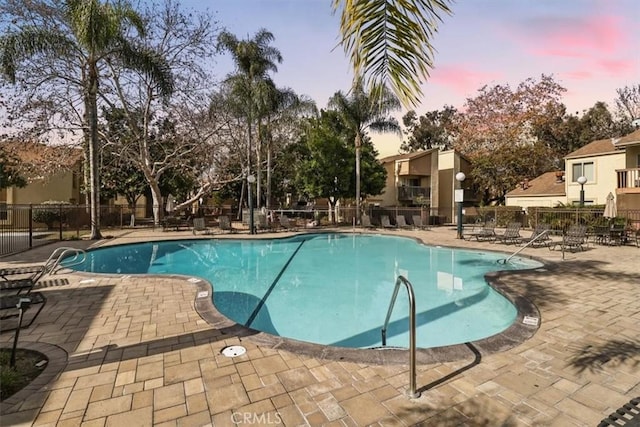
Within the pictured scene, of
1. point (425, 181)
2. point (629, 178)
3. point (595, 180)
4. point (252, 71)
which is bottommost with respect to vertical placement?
point (629, 178)

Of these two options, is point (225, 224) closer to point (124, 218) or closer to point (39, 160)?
point (124, 218)

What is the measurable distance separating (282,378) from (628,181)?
22974mm

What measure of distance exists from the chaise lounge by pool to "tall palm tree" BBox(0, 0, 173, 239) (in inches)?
236

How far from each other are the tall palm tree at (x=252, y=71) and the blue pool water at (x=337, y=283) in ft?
26.0

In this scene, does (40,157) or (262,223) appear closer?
(262,223)

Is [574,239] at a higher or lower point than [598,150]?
lower

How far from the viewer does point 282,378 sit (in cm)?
298

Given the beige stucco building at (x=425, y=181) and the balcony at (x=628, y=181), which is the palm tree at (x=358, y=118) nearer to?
the beige stucco building at (x=425, y=181)

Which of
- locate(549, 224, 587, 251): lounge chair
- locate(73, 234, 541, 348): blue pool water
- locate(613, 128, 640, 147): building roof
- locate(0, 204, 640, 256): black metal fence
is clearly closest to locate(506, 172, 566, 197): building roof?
locate(0, 204, 640, 256): black metal fence

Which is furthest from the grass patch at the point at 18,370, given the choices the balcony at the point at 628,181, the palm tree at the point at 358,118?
the balcony at the point at 628,181

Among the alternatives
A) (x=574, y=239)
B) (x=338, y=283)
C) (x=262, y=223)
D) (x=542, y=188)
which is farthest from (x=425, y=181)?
(x=338, y=283)

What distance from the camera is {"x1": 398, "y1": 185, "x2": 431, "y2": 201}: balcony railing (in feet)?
90.7

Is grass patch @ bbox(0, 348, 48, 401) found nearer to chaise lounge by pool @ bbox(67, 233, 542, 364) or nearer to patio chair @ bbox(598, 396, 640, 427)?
chaise lounge by pool @ bbox(67, 233, 542, 364)

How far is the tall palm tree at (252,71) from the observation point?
18.7m
